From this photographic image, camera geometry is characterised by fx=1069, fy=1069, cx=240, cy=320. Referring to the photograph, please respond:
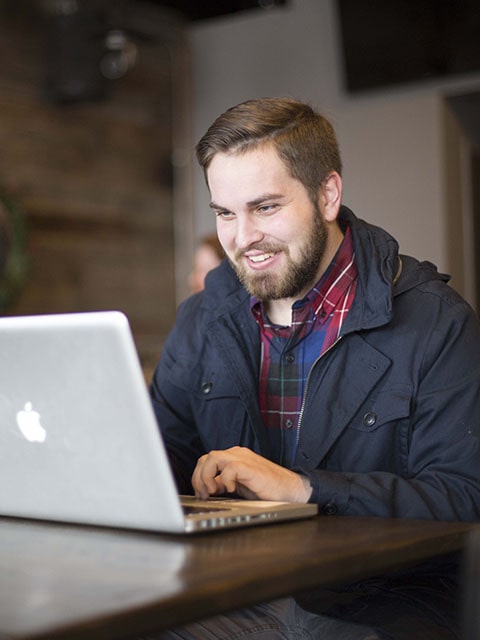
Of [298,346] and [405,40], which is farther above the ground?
[405,40]

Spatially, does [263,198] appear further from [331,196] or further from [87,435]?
[87,435]

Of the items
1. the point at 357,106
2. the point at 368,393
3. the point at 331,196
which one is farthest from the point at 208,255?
the point at 368,393

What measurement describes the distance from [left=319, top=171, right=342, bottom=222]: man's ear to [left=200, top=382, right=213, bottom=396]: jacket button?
0.37m

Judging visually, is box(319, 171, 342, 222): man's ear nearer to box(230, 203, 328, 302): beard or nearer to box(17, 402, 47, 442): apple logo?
box(230, 203, 328, 302): beard

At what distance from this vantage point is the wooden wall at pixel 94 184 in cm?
507

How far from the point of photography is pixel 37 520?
1.45 metres

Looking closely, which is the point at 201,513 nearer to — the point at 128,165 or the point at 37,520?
the point at 37,520

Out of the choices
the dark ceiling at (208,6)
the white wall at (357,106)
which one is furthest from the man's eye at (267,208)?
the white wall at (357,106)

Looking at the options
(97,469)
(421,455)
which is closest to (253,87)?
(421,455)

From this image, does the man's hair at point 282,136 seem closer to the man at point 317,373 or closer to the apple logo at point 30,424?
the man at point 317,373

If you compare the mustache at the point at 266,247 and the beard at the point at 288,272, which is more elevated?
the mustache at the point at 266,247

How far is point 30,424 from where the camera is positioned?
135cm

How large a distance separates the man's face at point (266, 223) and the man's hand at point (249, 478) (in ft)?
1.47

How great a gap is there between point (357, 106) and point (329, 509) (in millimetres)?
3938
